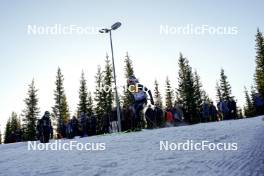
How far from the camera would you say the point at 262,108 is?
21.2 m

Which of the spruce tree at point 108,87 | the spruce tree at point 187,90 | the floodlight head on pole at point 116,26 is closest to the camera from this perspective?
the floodlight head on pole at point 116,26

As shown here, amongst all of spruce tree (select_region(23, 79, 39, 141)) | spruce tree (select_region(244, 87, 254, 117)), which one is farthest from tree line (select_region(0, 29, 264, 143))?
spruce tree (select_region(244, 87, 254, 117))

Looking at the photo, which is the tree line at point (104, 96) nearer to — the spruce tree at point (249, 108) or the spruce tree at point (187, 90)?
the spruce tree at point (187, 90)

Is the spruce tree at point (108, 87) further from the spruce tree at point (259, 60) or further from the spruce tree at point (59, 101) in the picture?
the spruce tree at point (259, 60)

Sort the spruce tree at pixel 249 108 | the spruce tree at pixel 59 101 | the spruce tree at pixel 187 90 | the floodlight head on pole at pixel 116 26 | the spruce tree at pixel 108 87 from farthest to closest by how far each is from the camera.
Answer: the spruce tree at pixel 249 108 → the spruce tree at pixel 59 101 → the spruce tree at pixel 108 87 → the spruce tree at pixel 187 90 → the floodlight head on pole at pixel 116 26

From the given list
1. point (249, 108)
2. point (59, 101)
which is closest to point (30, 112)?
point (59, 101)

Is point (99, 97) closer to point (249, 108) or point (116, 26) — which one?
point (116, 26)

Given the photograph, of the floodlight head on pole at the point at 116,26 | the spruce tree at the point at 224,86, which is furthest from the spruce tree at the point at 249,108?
the floodlight head on pole at the point at 116,26

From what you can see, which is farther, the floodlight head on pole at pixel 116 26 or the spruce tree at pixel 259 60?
the spruce tree at pixel 259 60

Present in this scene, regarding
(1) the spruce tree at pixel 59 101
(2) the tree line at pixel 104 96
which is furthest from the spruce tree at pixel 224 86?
(1) the spruce tree at pixel 59 101

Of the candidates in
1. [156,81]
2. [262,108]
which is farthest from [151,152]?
[156,81]

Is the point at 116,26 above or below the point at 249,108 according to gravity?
above

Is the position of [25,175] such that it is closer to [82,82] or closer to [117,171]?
[117,171]

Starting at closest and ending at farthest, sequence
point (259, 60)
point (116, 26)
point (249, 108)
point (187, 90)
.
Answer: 1. point (116, 26)
2. point (187, 90)
3. point (259, 60)
4. point (249, 108)
